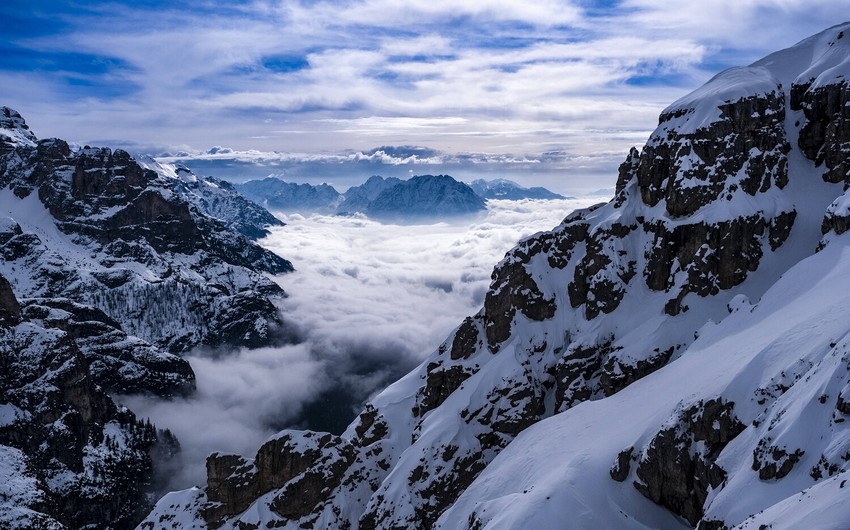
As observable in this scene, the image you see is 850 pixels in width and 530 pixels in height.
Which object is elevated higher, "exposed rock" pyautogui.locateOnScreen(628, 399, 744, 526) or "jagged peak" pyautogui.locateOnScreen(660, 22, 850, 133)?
"jagged peak" pyautogui.locateOnScreen(660, 22, 850, 133)

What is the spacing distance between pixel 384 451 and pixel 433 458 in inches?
957

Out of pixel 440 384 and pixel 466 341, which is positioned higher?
pixel 466 341

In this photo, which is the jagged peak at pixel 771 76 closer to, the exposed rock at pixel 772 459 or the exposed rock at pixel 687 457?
the exposed rock at pixel 687 457

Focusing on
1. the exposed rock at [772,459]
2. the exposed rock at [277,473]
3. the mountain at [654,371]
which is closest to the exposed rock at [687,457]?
the mountain at [654,371]

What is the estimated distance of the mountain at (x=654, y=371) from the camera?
6228 centimetres

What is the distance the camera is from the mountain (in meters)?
62.3

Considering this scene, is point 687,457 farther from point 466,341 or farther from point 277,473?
point 277,473

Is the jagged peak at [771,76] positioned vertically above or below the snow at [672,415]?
above

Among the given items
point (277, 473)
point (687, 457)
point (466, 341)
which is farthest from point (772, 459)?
point (277, 473)

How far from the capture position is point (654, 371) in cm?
10306

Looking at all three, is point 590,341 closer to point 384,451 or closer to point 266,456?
point 384,451

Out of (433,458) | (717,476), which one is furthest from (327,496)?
(717,476)

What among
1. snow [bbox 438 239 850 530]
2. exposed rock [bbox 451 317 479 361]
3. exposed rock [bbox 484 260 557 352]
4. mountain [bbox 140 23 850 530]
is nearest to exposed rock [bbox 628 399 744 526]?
mountain [bbox 140 23 850 530]

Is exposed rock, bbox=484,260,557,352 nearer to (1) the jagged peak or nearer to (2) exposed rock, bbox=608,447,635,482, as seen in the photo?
(1) the jagged peak
